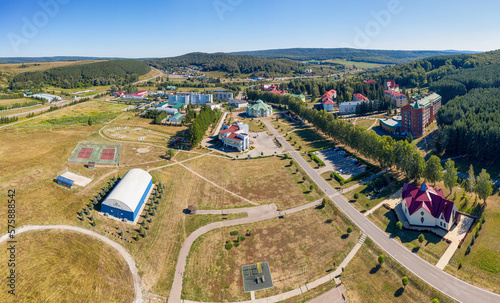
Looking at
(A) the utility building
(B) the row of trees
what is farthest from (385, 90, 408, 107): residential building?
(A) the utility building

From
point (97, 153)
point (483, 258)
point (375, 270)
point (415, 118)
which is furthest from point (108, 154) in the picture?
point (415, 118)

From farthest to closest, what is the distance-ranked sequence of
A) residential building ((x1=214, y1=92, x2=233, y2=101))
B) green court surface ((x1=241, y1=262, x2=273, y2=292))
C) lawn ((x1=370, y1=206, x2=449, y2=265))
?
residential building ((x1=214, y1=92, x2=233, y2=101)) → lawn ((x1=370, y1=206, x2=449, y2=265)) → green court surface ((x1=241, y1=262, x2=273, y2=292))

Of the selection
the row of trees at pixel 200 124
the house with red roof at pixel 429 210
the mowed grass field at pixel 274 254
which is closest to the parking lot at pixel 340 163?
the house with red roof at pixel 429 210

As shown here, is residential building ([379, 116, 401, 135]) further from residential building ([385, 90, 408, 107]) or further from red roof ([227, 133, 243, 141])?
red roof ([227, 133, 243, 141])

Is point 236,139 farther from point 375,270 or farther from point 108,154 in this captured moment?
point 375,270

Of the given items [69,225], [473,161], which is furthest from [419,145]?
[69,225]
